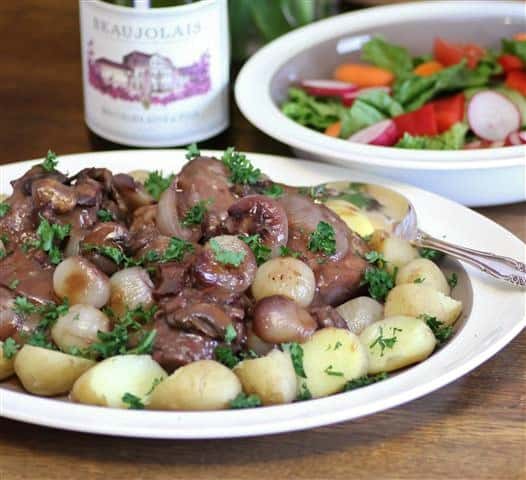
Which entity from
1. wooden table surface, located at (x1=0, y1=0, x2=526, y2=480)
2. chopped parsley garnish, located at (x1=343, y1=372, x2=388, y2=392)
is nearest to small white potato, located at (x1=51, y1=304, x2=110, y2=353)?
wooden table surface, located at (x1=0, y1=0, x2=526, y2=480)

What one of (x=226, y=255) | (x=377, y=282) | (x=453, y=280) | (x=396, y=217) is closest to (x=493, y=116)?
(x=396, y=217)

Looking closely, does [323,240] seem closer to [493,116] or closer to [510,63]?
[493,116]

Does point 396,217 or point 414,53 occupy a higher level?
point 396,217

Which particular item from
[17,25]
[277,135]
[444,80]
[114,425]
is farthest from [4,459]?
[17,25]

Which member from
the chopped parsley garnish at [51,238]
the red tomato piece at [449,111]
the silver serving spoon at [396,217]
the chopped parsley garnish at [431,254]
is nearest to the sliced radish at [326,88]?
the red tomato piece at [449,111]

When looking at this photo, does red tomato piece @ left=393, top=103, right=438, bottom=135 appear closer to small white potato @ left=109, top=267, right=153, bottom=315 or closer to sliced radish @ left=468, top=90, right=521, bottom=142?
sliced radish @ left=468, top=90, right=521, bottom=142

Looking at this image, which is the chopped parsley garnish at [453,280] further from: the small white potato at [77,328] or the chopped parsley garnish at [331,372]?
the small white potato at [77,328]
